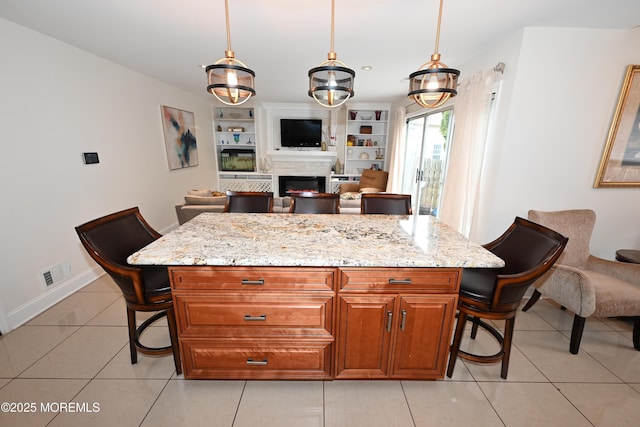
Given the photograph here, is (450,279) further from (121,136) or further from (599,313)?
(121,136)

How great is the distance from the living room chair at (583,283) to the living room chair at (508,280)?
22.6 inches

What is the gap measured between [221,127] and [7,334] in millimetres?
5006

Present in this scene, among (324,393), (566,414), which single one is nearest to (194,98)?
(324,393)

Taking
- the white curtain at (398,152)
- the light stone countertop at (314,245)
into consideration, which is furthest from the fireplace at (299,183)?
the light stone countertop at (314,245)

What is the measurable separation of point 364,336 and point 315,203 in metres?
1.26

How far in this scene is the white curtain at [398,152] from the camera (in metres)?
5.07

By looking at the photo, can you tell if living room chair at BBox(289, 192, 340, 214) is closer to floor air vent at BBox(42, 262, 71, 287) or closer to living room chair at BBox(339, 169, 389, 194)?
floor air vent at BBox(42, 262, 71, 287)

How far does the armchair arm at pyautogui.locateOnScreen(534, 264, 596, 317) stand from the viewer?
1.77m

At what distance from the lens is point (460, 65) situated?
3119 millimetres

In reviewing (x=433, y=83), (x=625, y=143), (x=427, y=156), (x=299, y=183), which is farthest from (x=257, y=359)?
(x=299, y=183)

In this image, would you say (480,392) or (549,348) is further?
(549,348)

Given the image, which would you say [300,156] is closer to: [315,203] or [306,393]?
[315,203]

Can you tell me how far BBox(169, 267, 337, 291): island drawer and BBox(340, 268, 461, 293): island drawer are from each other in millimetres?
96

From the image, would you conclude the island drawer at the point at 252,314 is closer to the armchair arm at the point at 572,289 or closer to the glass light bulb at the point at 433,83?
the glass light bulb at the point at 433,83
